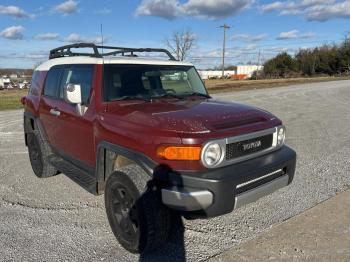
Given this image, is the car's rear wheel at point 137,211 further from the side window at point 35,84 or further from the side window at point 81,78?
the side window at point 35,84

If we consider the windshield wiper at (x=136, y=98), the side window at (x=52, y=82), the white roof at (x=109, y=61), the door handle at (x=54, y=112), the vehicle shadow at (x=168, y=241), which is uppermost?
the white roof at (x=109, y=61)

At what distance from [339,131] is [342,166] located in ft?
11.7

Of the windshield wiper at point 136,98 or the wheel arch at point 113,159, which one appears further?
the windshield wiper at point 136,98

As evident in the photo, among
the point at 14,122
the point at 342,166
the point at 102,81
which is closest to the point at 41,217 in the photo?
the point at 102,81

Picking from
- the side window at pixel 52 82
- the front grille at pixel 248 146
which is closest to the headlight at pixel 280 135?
the front grille at pixel 248 146

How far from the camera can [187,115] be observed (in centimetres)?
355

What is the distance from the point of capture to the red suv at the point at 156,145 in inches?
126

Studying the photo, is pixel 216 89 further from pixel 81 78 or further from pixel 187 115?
pixel 187 115

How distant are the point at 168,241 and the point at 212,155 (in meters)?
1.16

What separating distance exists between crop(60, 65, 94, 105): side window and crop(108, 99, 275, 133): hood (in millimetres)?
556

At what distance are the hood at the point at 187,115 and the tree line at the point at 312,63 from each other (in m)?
65.5

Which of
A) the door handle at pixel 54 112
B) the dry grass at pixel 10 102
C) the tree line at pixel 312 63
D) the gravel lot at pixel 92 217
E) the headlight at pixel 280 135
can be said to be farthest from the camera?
the tree line at pixel 312 63

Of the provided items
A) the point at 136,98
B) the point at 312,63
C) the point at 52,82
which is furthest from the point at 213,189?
the point at 312,63

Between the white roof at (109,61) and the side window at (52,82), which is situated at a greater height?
the white roof at (109,61)
